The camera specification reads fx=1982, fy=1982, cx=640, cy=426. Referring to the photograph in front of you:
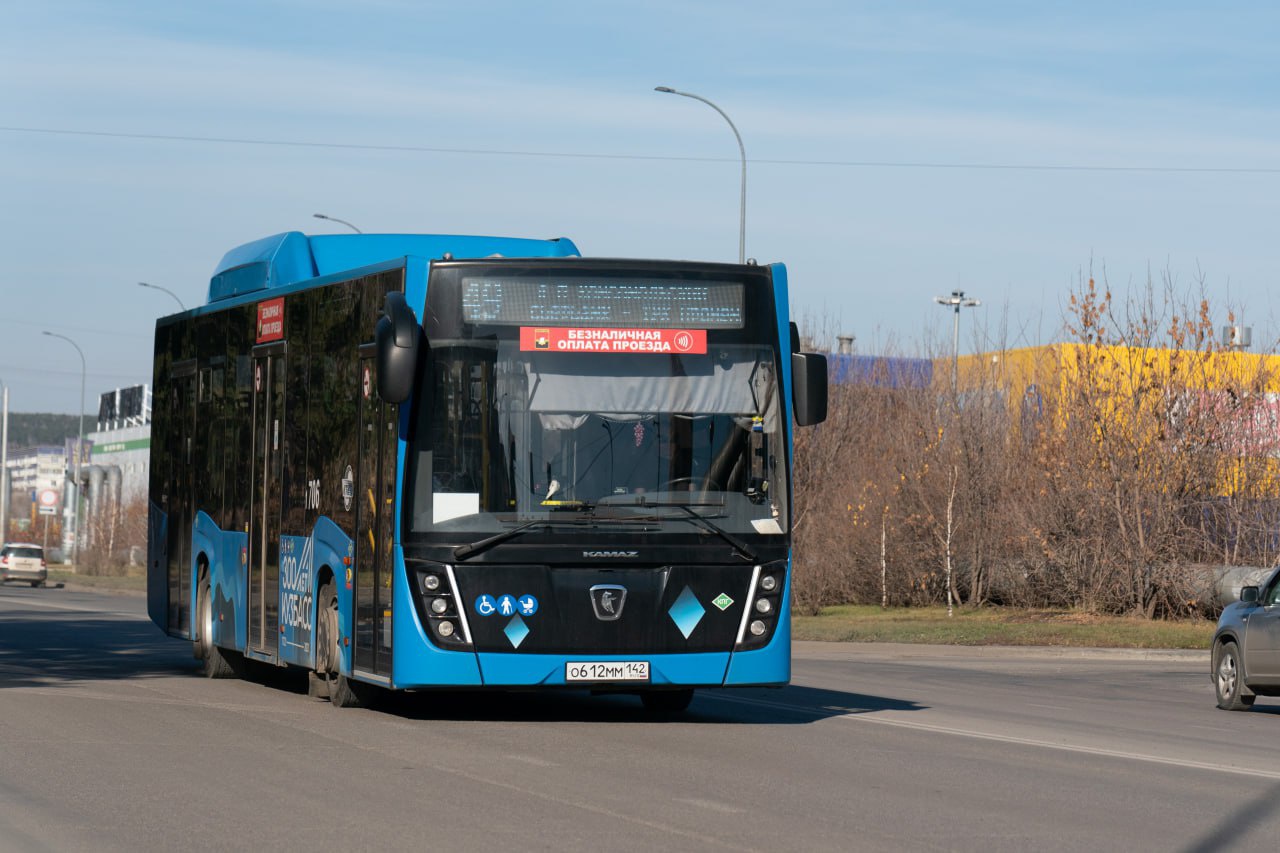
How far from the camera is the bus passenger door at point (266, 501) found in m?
17.1

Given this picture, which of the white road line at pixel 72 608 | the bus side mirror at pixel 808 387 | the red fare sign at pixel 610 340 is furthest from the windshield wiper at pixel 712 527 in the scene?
the white road line at pixel 72 608

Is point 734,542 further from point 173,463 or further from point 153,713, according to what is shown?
point 173,463

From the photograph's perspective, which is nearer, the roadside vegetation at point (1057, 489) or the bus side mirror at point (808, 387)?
the bus side mirror at point (808, 387)

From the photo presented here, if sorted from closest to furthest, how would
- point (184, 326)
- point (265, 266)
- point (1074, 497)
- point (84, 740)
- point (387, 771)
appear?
point (387, 771) < point (84, 740) < point (265, 266) < point (184, 326) < point (1074, 497)

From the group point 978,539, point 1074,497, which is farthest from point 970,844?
point 978,539

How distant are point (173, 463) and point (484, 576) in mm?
7997

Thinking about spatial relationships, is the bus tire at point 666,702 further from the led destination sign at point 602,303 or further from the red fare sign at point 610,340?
the led destination sign at point 602,303

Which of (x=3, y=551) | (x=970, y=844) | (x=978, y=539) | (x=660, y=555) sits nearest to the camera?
(x=970, y=844)

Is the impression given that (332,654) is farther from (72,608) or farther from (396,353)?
(72,608)

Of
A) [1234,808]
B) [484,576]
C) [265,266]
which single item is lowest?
[1234,808]

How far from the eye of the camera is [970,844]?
8992 mm

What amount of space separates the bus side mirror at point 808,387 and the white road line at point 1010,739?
268cm

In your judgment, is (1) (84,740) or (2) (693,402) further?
(2) (693,402)

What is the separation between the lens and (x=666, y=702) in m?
16.2
